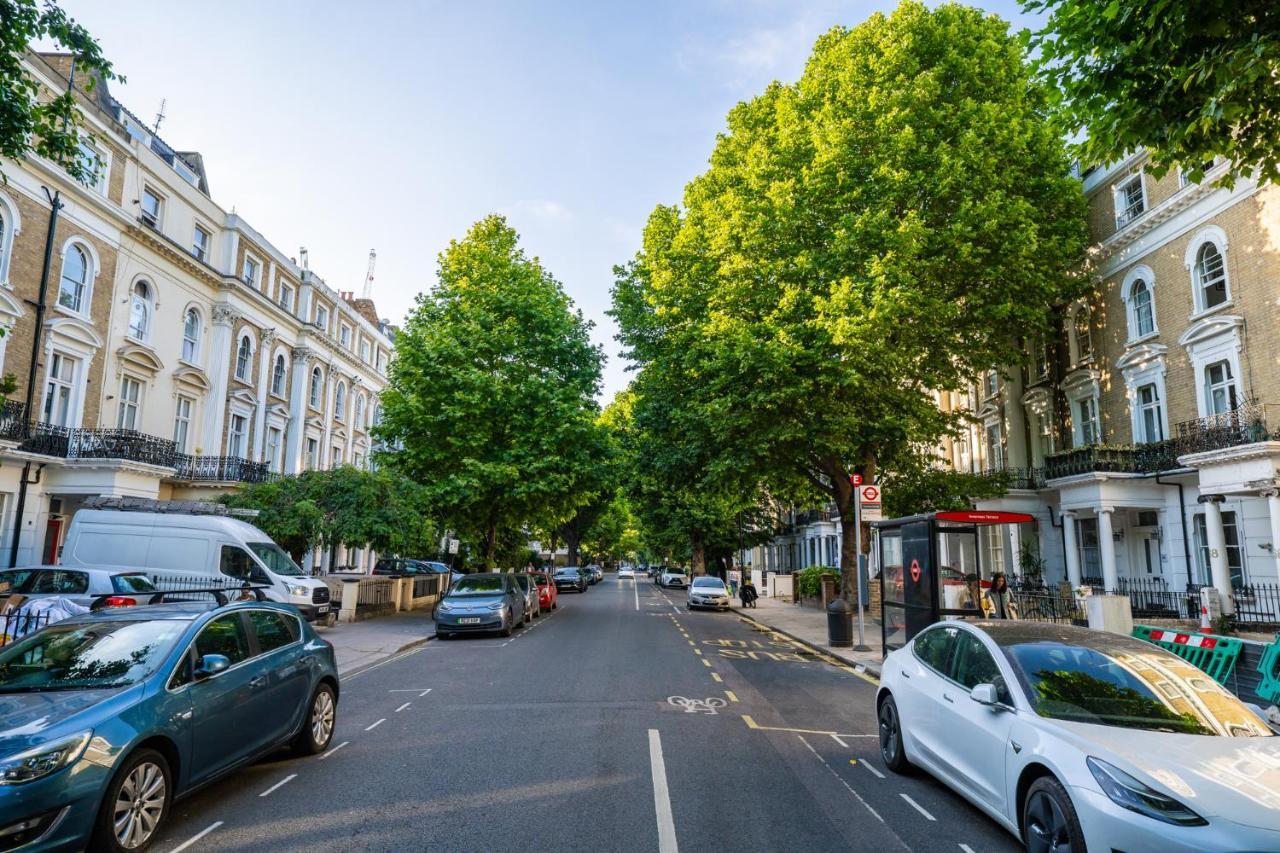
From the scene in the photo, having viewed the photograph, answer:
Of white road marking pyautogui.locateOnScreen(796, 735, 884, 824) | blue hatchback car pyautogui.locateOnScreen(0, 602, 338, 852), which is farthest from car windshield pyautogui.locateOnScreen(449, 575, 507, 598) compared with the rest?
white road marking pyautogui.locateOnScreen(796, 735, 884, 824)

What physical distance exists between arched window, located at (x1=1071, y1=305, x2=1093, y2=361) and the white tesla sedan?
74.6 ft

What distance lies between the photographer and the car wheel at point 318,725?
7.05 metres

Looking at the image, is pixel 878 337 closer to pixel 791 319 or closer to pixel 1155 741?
pixel 791 319

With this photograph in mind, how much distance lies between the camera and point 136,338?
26.7 metres

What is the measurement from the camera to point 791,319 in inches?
781

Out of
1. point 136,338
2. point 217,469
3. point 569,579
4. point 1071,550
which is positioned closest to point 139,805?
point 1071,550

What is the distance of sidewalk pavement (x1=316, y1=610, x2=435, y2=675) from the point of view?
1450cm

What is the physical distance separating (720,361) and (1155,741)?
592 inches

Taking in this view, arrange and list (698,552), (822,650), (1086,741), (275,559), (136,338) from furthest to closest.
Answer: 1. (698,552)
2. (136,338)
3. (275,559)
4. (822,650)
5. (1086,741)

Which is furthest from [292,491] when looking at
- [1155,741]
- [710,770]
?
[1155,741]

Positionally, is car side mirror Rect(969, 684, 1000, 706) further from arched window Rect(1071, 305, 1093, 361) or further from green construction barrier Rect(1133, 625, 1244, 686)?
arched window Rect(1071, 305, 1093, 361)

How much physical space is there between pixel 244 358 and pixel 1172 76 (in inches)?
1349

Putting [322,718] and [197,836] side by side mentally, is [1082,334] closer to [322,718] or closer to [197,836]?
[322,718]

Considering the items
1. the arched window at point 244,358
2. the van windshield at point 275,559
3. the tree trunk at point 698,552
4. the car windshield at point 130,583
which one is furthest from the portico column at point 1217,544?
the arched window at point 244,358
